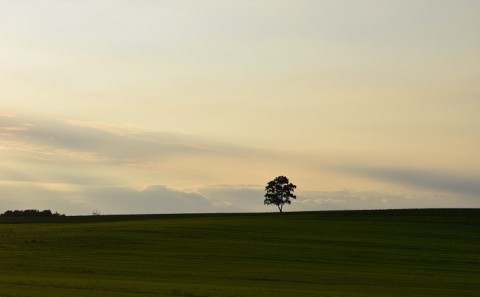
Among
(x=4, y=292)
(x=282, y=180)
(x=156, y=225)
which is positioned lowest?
(x=4, y=292)

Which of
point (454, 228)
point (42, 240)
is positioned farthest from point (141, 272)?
Answer: point (454, 228)

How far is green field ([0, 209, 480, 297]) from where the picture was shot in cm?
3070

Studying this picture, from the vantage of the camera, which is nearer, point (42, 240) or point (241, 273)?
point (241, 273)

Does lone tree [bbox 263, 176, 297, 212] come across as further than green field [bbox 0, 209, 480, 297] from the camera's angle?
Yes

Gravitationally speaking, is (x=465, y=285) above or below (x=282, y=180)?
below

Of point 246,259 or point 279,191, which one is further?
point 279,191

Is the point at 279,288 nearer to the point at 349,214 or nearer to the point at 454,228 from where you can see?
the point at 454,228

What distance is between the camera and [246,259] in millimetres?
44000

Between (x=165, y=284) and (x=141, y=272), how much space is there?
219 inches

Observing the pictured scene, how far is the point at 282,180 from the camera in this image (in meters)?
125

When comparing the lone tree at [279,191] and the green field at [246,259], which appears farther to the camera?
the lone tree at [279,191]

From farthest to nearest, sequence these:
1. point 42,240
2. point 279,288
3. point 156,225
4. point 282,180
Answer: point 282,180, point 156,225, point 42,240, point 279,288

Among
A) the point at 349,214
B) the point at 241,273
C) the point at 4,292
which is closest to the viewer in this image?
the point at 4,292

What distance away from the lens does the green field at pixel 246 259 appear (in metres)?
30.7
